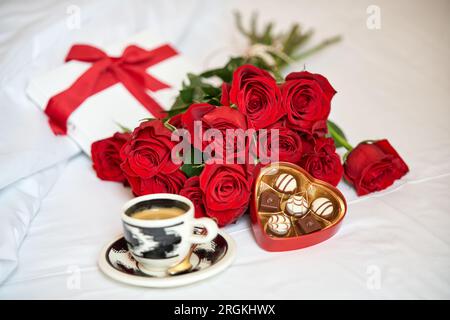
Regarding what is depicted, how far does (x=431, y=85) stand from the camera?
1393mm

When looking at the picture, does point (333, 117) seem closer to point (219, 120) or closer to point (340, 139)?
point (340, 139)

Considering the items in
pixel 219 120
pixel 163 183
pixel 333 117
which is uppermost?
pixel 219 120

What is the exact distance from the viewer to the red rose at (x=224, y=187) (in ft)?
2.71

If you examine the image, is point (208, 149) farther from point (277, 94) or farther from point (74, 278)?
point (74, 278)

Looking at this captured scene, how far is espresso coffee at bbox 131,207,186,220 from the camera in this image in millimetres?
773

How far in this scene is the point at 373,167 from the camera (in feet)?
3.27

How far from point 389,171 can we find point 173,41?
87cm

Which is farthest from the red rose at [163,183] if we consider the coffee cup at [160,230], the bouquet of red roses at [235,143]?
the coffee cup at [160,230]

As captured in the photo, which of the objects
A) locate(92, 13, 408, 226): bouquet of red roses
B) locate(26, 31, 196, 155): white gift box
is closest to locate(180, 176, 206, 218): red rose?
locate(92, 13, 408, 226): bouquet of red roses

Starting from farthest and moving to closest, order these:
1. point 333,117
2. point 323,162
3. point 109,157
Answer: point 333,117 < point 109,157 < point 323,162

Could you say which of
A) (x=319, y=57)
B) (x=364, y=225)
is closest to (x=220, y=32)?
(x=319, y=57)

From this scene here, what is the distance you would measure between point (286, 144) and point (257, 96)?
0.35 feet

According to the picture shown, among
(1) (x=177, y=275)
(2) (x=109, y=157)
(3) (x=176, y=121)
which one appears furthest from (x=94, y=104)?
(1) (x=177, y=275)

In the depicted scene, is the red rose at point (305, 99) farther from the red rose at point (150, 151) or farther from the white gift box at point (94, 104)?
the white gift box at point (94, 104)
